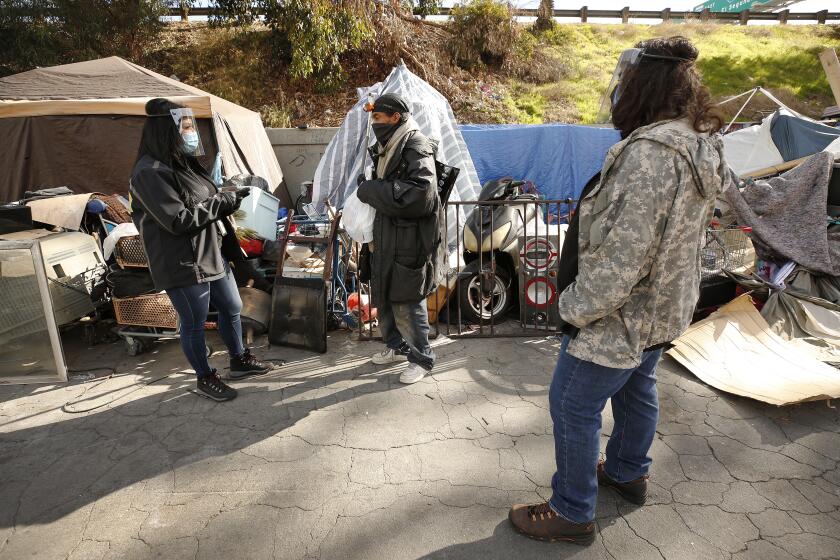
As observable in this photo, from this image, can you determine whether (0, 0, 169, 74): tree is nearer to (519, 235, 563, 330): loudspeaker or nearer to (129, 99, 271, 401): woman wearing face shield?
(129, 99, 271, 401): woman wearing face shield

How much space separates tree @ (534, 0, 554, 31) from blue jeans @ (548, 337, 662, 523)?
853 inches

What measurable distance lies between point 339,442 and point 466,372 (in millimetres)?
1242

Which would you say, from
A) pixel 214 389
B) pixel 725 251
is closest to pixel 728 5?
pixel 725 251

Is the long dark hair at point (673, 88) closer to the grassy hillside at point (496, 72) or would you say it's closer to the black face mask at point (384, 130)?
the black face mask at point (384, 130)

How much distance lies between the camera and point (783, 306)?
171 inches

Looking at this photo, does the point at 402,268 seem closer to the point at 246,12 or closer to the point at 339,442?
the point at 339,442

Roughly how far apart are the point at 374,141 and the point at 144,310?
166 inches

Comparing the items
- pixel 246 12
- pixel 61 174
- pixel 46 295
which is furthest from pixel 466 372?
pixel 246 12

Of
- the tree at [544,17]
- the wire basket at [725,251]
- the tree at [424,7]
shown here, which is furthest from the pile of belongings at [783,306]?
the tree at [544,17]

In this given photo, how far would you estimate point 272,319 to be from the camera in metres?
4.41

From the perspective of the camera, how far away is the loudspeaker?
15.0 feet

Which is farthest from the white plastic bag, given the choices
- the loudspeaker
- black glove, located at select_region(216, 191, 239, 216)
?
the loudspeaker

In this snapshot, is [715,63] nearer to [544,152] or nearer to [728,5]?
[728,5]

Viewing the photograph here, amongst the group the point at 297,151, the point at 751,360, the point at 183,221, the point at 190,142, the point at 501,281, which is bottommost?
the point at 751,360
